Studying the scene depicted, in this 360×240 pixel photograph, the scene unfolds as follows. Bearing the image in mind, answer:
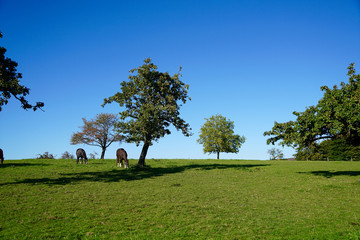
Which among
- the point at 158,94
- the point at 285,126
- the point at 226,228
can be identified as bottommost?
the point at 226,228

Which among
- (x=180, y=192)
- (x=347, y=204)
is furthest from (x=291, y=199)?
(x=180, y=192)

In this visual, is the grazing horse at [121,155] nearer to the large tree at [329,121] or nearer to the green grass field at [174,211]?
the green grass field at [174,211]

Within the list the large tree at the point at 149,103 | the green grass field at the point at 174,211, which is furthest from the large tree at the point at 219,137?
the green grass field at the point at 174,211

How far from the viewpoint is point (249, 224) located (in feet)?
36.7


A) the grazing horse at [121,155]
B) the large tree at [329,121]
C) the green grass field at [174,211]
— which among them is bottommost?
the green grass field at [174,211]

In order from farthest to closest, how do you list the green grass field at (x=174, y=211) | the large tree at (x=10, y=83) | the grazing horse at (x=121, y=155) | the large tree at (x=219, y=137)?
the large tree at (x=219, y=137)
the grazing horse at (x=121, y=155)
the large tree at (x=10, y=83)
the green grass field at (x=174, y=211)

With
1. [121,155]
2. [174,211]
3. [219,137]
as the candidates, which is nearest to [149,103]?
[121,155]

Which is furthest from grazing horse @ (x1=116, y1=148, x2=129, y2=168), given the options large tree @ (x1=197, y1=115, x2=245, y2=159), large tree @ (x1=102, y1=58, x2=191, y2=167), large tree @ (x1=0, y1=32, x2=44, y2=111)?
large tree @ (x1=197, y1=115, x2=245, y2=159)

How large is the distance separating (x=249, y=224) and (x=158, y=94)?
27.5m

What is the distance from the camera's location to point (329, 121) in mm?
24047

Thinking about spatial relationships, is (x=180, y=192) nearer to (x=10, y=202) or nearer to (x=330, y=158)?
(x=10, y=202)

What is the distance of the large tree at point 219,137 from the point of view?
80.4 metres

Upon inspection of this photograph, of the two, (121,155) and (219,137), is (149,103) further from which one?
(219,137)

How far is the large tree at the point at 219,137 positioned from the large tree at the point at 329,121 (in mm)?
50089
